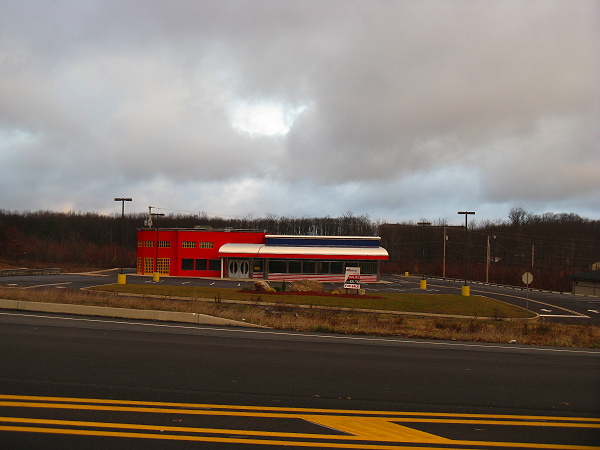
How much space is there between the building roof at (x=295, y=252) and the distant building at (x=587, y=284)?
2312 cm

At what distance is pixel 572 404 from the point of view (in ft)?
25.1

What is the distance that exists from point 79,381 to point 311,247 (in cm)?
5296

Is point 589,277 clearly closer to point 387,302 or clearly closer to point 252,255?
point 387,302

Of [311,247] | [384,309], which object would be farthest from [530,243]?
[384,309]

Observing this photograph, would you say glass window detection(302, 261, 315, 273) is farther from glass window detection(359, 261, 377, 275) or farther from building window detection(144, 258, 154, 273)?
building window detection(144, 258, 154, 273)

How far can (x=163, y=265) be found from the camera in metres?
59.3

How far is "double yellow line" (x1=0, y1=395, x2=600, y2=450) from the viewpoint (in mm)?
5551

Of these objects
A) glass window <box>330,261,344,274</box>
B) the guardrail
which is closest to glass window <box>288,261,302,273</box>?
glass window <box>330,261,344,274</box>

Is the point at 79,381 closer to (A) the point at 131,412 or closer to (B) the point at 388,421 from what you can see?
(A) the point at 131,412

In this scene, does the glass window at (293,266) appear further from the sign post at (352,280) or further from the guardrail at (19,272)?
the guardrail at (19,272)

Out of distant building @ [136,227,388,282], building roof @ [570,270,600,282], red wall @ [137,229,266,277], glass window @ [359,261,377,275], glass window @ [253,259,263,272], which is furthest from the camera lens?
red wall @ [137,229,266,277]

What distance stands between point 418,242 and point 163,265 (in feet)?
258

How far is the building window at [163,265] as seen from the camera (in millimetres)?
59188

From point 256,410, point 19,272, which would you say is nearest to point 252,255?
point 19,272
